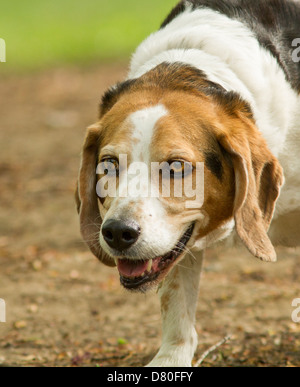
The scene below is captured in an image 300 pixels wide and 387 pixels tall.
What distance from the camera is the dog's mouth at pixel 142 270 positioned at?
3980 mm

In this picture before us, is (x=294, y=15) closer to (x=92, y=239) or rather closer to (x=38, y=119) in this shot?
(x=92, y=239)

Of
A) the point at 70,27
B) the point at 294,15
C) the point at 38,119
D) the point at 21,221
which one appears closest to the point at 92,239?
the point at 294,15

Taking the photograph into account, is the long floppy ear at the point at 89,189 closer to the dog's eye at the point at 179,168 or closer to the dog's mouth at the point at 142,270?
the dog's mouth at the point at 142,270

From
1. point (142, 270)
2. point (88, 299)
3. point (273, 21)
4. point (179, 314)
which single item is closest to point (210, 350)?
point (179, 314)

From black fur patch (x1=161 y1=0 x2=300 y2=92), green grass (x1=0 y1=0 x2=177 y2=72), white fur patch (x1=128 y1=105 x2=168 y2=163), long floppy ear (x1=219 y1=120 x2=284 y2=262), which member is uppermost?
green grass (x1=0 y1=0 x2=177 y2=72)

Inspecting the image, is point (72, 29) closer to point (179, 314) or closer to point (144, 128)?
point (179, 314)

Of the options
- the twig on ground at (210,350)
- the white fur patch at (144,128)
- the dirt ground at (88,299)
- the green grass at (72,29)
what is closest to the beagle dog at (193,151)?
the white fur patch at (144,128)

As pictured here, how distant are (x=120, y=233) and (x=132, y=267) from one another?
13.8 inches

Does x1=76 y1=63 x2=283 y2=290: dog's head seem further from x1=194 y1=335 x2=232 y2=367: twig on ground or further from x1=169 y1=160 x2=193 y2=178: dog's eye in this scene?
x1=194 y1=335 x2=232 y2=367: twig on ground

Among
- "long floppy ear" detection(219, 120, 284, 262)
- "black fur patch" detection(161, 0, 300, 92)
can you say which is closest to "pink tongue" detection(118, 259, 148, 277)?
"long floppy ear" detection(219, 120, 284, 262)

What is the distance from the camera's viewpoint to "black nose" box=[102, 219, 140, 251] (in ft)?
12.1

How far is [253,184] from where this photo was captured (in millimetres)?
3996

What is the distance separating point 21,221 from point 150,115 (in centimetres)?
413

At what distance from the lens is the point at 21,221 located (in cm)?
781
